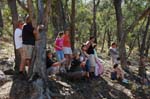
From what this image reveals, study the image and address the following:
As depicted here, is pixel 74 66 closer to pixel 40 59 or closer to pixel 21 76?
pixel 40 59

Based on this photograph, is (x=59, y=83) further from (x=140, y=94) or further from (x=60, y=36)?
(x=140, y=94)

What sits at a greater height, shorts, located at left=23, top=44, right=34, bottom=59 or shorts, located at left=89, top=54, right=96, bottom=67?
shorts, located at left=23, top=44, right=34, bottom=59

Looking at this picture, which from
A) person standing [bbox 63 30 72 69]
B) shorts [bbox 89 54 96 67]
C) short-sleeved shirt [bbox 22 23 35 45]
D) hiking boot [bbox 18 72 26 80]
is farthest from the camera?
shorts [bbox 89 54 96 67]

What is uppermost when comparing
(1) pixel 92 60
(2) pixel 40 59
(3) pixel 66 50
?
(3) pixel 66 50

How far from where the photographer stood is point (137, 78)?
18.6m

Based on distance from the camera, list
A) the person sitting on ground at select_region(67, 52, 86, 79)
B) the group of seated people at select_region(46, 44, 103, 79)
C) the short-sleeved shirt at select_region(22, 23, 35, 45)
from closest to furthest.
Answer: the short-sleeved shirt at select_region(22, 23, 35, 45)
the group of seated people at select_region(46, 44, 103, 79)
the person sitting on ground at select_region(67, 52, 86, 79)

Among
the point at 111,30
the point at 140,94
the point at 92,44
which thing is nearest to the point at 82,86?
the point at 92,44

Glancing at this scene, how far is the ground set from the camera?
1169cm

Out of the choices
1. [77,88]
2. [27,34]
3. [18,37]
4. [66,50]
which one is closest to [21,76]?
[18,37]

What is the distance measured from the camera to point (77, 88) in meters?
13.0

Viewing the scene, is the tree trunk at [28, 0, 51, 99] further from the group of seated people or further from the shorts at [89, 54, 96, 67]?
the shorts at [89, 54, 96, 67]

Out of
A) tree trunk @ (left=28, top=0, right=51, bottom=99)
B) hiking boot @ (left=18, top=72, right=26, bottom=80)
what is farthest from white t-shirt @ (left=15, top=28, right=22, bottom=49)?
hiking boot @ (left=18, top=72, right=26, bottom=80)

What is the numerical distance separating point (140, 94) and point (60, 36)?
3.97 meters

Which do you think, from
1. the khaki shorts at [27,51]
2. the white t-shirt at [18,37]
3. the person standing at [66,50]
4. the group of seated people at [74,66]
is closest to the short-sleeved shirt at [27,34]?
the khaki shorts at [27,51]
